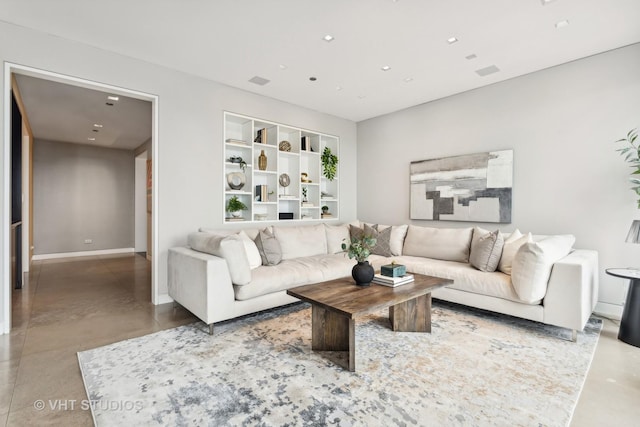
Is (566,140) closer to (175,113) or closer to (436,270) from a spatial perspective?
(436,270)

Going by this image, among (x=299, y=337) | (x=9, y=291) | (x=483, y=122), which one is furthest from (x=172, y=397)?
(x=483, y=122)

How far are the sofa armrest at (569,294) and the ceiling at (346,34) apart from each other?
2146 millimetres

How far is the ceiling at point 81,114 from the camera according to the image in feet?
13.8

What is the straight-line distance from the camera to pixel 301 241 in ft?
14.2

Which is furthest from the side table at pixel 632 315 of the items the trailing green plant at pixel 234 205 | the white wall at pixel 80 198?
the white wall at pixel 80 198

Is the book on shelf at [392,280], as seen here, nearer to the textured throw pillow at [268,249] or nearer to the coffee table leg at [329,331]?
the coffee table leg at [329,331]

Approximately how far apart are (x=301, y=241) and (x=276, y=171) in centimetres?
118

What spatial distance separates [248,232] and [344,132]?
287cm

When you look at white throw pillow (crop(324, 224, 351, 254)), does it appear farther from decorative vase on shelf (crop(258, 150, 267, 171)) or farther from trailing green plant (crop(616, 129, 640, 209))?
trailing green plant (crop(616, 129, 640, 209))

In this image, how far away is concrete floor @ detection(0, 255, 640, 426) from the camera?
175 centimetres

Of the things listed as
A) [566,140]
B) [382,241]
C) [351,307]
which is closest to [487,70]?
[566,140]

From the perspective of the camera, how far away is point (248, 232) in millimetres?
3969

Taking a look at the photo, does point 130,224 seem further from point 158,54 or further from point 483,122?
point 483,122

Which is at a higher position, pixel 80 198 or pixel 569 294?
pixel 80 198
